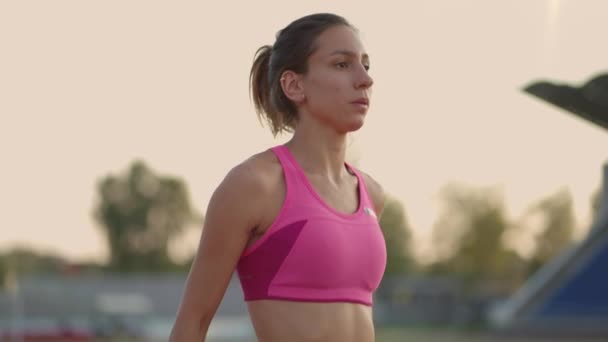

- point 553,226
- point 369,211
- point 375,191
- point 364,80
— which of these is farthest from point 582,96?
point 553,226

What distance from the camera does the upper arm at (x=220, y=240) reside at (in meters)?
2.94

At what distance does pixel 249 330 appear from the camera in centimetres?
6359

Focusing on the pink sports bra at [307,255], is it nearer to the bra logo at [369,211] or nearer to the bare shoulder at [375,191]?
the bra logo at [369,211]

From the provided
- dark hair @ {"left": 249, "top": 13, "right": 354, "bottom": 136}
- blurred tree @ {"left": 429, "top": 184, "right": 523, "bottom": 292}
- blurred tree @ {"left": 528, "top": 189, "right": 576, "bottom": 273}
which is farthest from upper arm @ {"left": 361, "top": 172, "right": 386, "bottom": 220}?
blurred tree @ {"left": 429, "top": 184, "right": 523, "bottom": 292}

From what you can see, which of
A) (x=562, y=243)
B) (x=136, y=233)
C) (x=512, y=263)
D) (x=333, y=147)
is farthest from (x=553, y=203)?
(x=333, y=147)

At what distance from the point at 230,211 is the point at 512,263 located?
95002 mm

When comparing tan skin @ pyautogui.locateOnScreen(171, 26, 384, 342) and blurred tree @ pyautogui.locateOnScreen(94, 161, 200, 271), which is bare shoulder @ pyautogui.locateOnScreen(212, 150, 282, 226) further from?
blurred tree @ pyautogui.locateOnScreen(94, 161, 200, 271)

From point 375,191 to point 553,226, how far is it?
86.1m

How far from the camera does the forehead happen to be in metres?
3.07

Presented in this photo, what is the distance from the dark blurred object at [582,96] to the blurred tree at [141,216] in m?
86.6

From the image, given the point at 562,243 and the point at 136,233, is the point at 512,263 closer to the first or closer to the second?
the point at 562,243

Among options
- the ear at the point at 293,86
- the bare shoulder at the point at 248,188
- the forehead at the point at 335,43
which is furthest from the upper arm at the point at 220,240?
the forehead at the point at 335,43

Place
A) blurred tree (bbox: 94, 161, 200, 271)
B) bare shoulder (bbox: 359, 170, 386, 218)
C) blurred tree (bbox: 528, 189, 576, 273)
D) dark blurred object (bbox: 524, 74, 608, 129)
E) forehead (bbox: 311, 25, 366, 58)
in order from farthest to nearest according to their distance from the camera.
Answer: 1. blurred tree (bbox: 94, 161, 200, 271)
2. blurred tree (bbox: 528, 189, 576, 273)
3. bare shoulder (bbox: 359, 170, 386, 218)
4. forehead (bbox: 311, 25, 366, 58)
5. dark blurred object (bbox: 524, 74, 608, 129)

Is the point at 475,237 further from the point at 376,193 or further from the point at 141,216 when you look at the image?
the point at 376,193
